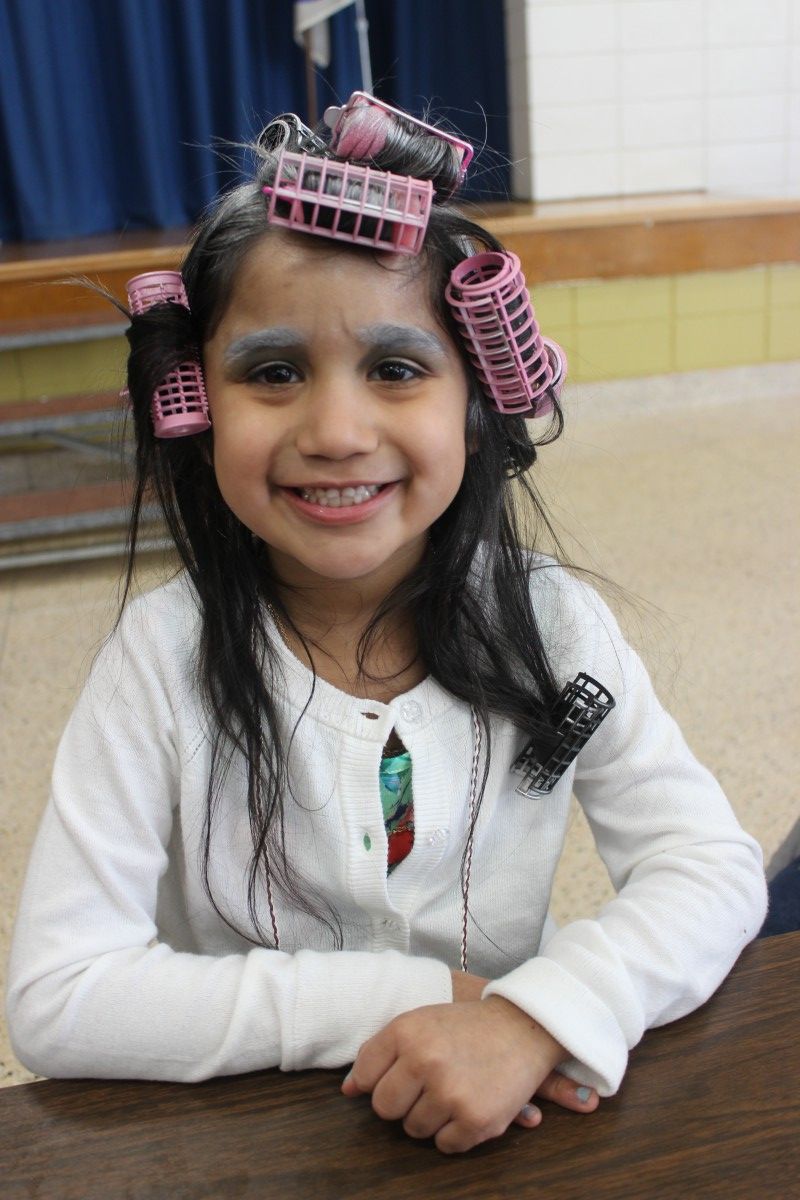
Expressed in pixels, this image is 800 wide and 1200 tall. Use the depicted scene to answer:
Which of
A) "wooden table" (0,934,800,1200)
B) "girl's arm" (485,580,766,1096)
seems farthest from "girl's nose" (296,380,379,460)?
"wooden table" (0,934,800,1200)

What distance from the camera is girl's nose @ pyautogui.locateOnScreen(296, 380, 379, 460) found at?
675 millimetres

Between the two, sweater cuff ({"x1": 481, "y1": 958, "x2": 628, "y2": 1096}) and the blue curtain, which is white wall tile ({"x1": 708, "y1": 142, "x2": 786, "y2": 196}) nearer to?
the blue curtain

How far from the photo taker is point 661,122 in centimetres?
408

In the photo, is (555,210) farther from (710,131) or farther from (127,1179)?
(127,1179)

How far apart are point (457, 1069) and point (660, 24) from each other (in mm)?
4132

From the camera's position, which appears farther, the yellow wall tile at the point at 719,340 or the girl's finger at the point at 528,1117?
the yellow wall tile at the point at 719,340

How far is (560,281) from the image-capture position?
3.58m

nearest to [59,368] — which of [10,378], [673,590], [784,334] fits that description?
[10,378]

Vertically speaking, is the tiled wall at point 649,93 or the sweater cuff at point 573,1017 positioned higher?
the sweater cuff at point 573,1017

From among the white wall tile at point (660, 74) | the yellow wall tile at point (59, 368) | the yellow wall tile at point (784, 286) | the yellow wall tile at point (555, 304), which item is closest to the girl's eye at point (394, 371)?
the yellow wall tile at point (59, 368)

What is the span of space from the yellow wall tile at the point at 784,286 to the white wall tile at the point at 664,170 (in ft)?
1.92

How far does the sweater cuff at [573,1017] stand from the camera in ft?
1.76

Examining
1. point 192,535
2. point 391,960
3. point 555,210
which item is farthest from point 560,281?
point 391,960

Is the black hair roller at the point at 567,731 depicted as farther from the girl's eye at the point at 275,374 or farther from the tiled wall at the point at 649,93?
the tiled wall at the point at 649,93
